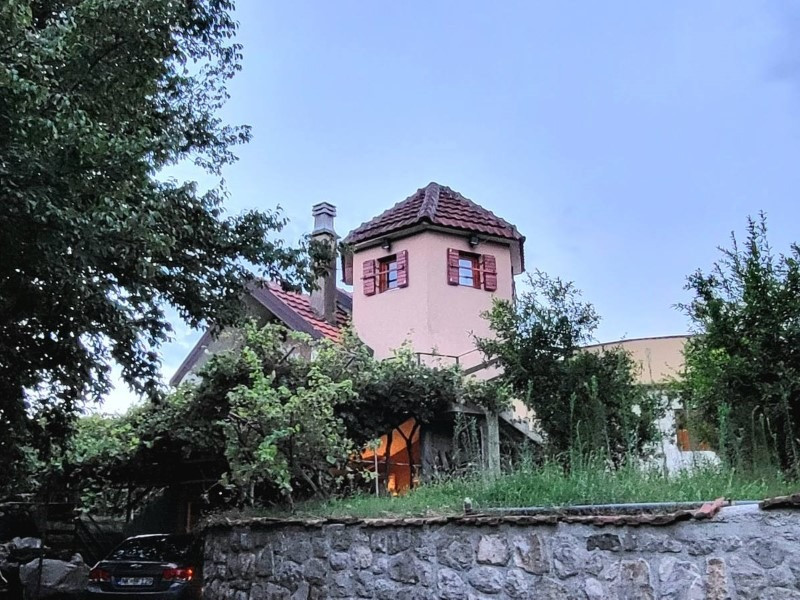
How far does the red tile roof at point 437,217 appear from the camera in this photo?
52.3 ft

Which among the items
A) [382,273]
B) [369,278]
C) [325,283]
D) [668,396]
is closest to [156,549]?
[668,396]

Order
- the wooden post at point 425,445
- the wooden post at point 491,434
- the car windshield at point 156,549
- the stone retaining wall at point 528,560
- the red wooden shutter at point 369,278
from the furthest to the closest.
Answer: the red wooden shutter at point 369,278, the wooden post at point 425,445, the wooden post at point 491,434, the car windshield at point 156,549, the stone retaining wall at point 528,560

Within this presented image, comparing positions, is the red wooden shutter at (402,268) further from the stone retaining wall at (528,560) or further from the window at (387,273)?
the stone retaining wall at (528,560)

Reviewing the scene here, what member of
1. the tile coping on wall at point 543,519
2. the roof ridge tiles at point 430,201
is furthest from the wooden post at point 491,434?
the roof ridge tiles at point 430,201

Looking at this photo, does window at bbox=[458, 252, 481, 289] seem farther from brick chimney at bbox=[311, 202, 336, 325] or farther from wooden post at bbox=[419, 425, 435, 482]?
wooden post at bbox=[419, 425, 435, 482]

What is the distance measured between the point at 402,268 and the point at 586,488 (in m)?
10.3

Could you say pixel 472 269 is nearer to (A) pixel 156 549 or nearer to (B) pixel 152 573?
(A) pixel 156 549

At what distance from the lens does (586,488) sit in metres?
5.77

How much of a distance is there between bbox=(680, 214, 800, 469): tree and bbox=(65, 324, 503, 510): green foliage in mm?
4252


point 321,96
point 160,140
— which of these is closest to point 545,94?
point 321,96

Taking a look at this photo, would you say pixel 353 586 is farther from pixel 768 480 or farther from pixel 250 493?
pixel 768 480

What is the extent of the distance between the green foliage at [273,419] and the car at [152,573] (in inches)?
39.4

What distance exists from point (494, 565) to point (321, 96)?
722cm

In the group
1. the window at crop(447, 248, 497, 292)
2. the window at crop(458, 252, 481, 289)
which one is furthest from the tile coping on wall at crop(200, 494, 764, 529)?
the window at crop(458, 252, 481, 289)
